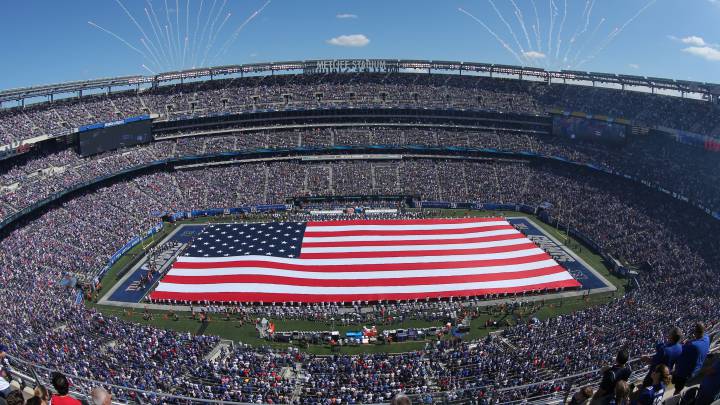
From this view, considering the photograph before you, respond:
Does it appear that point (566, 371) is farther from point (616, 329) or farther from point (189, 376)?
point (189, 376)

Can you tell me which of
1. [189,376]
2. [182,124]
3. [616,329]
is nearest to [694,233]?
[616,329]

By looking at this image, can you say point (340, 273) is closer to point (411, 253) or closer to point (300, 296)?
point (300, 296)

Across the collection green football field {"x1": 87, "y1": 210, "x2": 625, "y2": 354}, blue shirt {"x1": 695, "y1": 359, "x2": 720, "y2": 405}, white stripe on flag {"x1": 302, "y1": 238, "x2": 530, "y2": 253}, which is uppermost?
blue shirt {"x1": 695, "y1": 359, "x2": 720, "y2": 405}

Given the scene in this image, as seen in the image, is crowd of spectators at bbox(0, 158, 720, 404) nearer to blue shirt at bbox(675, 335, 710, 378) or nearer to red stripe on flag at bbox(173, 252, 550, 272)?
red stripe on flag at bbox(173, 252, 550, 272)

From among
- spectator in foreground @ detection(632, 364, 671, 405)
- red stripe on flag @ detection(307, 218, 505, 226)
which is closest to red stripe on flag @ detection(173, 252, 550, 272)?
red stripe on flag @ detection(307, 218, 505, 226)

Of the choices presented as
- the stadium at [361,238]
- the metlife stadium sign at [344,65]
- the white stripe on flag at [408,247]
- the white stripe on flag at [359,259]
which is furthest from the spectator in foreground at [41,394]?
the metlife stadium sign at [344,65]

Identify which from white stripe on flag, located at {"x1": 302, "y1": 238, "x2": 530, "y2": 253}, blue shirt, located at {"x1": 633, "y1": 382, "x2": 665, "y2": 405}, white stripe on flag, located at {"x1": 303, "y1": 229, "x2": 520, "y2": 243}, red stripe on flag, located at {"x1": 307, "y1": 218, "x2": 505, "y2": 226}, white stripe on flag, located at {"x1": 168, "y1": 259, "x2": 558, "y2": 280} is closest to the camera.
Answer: blue shirt, located at {"x1": 633, "y1": 382, "x2": 665, "y2": 405}

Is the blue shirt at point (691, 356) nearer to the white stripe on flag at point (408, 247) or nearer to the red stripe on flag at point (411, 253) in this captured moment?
the red stripe on flag at point (411, 253)
